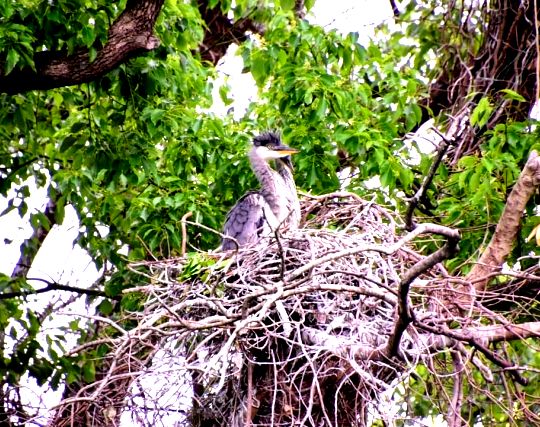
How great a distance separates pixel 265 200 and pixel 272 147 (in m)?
0.61

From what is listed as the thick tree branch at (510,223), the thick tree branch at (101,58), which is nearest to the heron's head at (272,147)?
the thick tree branch at (101,58)

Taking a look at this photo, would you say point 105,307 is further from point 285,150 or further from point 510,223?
point 510,223

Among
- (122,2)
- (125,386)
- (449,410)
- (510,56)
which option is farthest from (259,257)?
(510,56)

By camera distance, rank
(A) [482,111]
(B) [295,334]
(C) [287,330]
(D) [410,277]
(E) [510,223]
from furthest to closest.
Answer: (A) [482,111] → (E) [510,223] → (B) [295,334] → (C) [287,330] → (D) [410,277]

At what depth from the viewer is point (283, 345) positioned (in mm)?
5781

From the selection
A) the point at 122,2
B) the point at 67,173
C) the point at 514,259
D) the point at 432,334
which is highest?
the point at 122,2

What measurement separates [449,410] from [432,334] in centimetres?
44

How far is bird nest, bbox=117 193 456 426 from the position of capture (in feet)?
16.7

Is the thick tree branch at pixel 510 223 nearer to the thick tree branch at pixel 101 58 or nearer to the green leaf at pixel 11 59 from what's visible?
the thick tree branch at pixel 101 58

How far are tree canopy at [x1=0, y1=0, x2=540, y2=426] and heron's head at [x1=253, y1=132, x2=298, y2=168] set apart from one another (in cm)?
12

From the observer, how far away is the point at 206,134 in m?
7.96

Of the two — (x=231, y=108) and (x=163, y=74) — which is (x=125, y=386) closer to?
(x=163, y=74)

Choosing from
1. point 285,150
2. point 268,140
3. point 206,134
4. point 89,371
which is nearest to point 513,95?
point 285,150

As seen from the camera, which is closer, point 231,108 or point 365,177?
point 365,177
